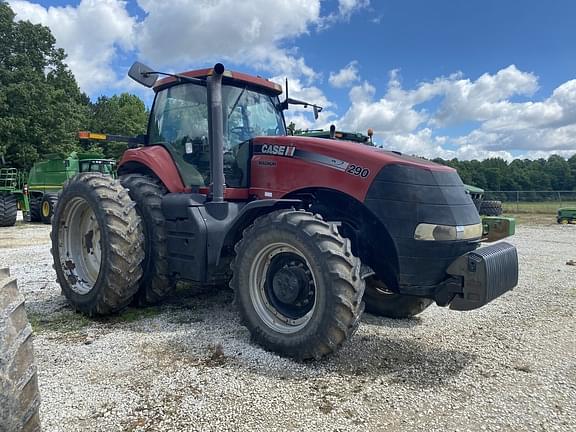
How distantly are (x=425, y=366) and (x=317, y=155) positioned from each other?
202 cm

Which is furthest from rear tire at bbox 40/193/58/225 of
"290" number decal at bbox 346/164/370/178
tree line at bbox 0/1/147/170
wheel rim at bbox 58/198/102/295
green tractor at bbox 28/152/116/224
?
tree line at bbox 0/1/147/170

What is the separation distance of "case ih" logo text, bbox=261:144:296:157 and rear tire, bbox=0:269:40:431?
2762 mm

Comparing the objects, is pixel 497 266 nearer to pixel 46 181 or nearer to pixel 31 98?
pixel 46 181

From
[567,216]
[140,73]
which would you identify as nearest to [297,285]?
[140,73]

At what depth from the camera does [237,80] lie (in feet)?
16.3

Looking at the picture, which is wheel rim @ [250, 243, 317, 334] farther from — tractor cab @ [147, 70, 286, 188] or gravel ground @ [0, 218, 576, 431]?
tractor cab @ [147, 70, 286, 188]

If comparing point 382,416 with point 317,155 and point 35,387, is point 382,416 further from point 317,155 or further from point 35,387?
point 317,155

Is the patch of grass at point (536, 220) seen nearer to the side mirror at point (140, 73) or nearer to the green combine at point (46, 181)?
the green combine at point (46, 181)

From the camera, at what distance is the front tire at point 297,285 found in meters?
3.46

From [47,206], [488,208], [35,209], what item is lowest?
[35,209]

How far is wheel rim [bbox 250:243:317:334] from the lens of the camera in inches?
151

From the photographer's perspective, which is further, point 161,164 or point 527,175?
point 527,175

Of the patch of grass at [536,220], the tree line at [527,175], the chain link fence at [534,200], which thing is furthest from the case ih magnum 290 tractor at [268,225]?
the tree line at [527,175]

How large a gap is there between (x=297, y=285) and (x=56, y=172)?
17103 mm
